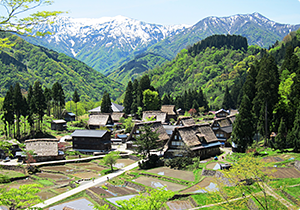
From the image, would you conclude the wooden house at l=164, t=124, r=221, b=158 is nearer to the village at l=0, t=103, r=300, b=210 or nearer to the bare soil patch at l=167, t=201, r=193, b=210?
the village at l=0, t=103, r=300, b=210

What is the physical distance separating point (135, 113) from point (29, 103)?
35561mm

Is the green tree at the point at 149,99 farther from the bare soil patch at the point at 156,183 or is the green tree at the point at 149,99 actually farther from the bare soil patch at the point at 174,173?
the bare soil patch at the point at 156,183

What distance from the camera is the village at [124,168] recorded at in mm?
29906

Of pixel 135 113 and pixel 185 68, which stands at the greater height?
pixel 185 68

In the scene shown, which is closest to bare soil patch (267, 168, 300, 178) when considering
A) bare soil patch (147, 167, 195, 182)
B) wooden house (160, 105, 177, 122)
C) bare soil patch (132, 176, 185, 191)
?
bare soil patch (147, 167, 195, 182)

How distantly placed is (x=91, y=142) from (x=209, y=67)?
120354mm

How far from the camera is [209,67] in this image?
16038 cm

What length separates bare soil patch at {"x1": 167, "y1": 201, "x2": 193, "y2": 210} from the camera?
26297 mm

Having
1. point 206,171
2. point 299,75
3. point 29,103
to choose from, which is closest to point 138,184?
point 206,171

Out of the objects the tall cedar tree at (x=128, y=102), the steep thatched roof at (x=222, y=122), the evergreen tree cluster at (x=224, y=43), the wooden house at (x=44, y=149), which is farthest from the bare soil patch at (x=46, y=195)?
the evergreen tree cluster at (x=224, y=43)

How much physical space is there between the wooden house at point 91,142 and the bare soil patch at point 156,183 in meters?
20.1

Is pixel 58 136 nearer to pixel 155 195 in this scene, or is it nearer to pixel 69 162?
pixel 69 162

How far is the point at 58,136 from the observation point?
6700 centimetres

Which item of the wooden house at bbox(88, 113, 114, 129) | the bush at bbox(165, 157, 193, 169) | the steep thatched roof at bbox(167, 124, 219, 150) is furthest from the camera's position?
the wooden house at bbox(88, 113, 114, 129)
